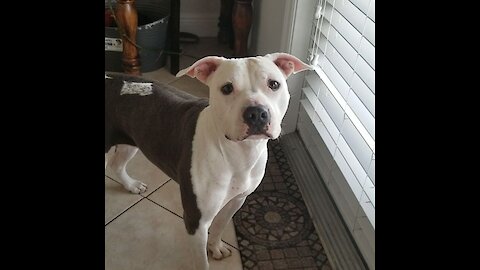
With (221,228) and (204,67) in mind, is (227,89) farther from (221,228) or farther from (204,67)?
(221,228)

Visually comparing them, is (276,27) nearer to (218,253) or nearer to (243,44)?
(243,44)

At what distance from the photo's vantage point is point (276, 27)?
6.81 ft

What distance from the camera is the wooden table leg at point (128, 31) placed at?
2.18m

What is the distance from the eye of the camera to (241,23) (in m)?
2.42

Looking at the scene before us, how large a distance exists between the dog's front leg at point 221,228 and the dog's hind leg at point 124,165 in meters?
0.44

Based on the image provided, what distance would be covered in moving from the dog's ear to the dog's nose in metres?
0.21

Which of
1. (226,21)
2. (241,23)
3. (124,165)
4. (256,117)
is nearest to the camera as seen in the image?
(256,117)

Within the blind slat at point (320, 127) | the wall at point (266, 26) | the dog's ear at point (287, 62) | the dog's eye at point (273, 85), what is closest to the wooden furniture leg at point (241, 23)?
the wall at point (266, 26)

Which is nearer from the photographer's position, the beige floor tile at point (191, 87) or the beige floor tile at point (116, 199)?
the beige floor tile at point (116, 199)

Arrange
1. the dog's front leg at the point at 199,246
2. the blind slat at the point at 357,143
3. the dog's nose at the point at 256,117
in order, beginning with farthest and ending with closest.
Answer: the blind slat at the point at 357,143
the dog's front leg at the point at 199,246
the dog's nose at the point at 256,117

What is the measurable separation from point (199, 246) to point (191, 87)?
130 cm

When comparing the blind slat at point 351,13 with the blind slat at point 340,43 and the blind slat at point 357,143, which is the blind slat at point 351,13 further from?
the blind slat at point 357,143

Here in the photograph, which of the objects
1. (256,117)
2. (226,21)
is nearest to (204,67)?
(256,117)
